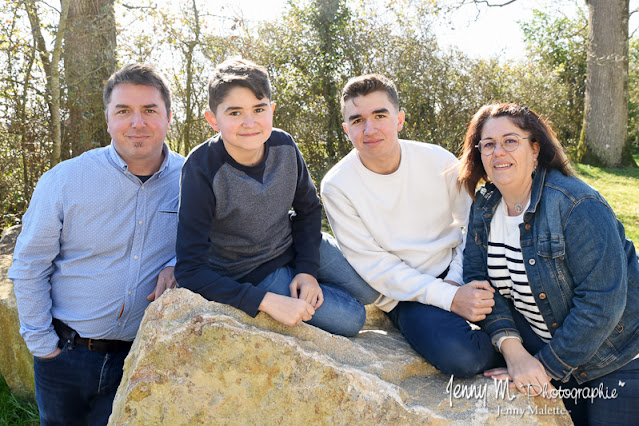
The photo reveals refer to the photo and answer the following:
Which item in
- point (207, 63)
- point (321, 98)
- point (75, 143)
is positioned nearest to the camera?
point (75, 143)

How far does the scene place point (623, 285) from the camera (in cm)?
215

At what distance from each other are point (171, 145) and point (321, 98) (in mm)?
2451

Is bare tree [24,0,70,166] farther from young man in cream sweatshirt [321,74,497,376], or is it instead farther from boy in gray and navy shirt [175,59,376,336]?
young man in cream sweatshirt [321,74,497,376]

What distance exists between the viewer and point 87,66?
579 centimetres

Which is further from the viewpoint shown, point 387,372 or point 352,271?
point 352,271

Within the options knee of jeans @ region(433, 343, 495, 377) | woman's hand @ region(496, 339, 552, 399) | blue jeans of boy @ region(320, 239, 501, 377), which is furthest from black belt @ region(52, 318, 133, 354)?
woman's hand @ region(496, 339, 552, 399)

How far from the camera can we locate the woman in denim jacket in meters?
2.18

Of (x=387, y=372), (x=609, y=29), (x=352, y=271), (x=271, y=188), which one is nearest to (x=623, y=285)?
(x=387, y=372)

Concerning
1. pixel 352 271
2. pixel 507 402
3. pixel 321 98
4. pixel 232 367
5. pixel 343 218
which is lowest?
pixel 507 402

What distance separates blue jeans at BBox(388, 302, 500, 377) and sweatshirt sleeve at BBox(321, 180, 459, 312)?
84 millimetres

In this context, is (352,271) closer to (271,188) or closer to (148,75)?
(271,188)

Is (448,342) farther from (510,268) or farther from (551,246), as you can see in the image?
(551,246)

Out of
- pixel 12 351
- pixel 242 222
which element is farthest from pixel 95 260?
pixel 12 351

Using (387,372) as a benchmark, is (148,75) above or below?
Answer: above
